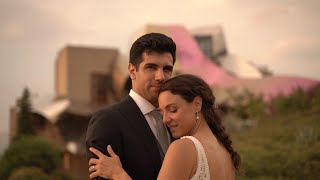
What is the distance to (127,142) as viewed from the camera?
2.94 meters

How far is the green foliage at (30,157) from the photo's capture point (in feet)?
53.4

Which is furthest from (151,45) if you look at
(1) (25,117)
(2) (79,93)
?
(2) (79,93)

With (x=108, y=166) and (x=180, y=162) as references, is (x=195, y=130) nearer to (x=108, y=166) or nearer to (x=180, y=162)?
(x=180, y=162)

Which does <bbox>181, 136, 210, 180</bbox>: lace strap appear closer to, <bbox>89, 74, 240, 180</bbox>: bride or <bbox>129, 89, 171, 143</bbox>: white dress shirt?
<bbox>89, 74, 240, 180</bbox>: bride

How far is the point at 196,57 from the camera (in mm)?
29422

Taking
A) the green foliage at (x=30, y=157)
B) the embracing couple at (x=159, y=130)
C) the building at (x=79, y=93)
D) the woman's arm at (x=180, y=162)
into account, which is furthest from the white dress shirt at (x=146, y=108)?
the building at (x=79, y=93)

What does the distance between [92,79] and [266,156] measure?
16.5 m

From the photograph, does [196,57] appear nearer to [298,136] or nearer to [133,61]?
[298,136]

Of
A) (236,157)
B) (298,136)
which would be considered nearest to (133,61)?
(236,157)

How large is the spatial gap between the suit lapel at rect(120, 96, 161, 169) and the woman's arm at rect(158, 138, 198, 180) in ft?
1.08

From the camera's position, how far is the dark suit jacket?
289 cm

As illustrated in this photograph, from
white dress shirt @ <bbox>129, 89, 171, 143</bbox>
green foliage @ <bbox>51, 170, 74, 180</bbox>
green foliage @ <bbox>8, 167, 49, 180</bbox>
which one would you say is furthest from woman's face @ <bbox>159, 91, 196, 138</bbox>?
green foliage @ <bbox>51, 170, 74, 180</bbox>

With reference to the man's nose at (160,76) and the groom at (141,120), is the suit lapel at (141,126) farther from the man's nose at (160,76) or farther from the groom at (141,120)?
the man's nose at (160,76)

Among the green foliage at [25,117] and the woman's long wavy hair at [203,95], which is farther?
the green foliage at [25,117]
